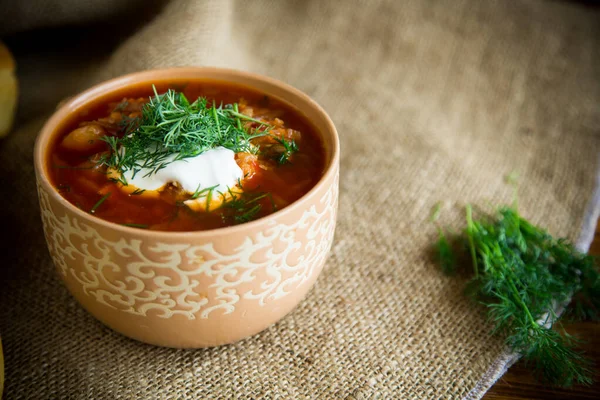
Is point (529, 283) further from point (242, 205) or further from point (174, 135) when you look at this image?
point (174, 135)

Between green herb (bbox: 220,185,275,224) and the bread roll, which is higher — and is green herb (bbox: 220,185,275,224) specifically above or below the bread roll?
above

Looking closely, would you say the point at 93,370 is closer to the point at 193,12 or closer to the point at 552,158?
the point at 193,12

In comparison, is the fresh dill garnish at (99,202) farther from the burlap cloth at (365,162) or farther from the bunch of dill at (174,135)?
the burlap cloth at (365,162)

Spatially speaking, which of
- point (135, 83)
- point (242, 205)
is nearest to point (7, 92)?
point (135, 83)

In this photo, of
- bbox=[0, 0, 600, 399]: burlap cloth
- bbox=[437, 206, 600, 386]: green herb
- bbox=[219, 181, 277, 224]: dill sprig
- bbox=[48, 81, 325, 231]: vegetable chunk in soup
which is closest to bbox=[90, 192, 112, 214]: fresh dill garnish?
bbox=[48, 81, 325, 231]: vegetable chunk in soup

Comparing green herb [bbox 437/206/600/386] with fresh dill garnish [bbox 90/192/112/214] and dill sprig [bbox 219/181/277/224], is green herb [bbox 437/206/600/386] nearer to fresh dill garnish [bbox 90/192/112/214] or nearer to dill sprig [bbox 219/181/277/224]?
dill sprig [bbox 219/181/277/224]

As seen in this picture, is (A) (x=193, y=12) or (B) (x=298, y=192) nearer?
(B) (x=298, y=192)

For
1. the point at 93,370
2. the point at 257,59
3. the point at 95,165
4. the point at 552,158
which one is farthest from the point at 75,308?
the point at 552,158
